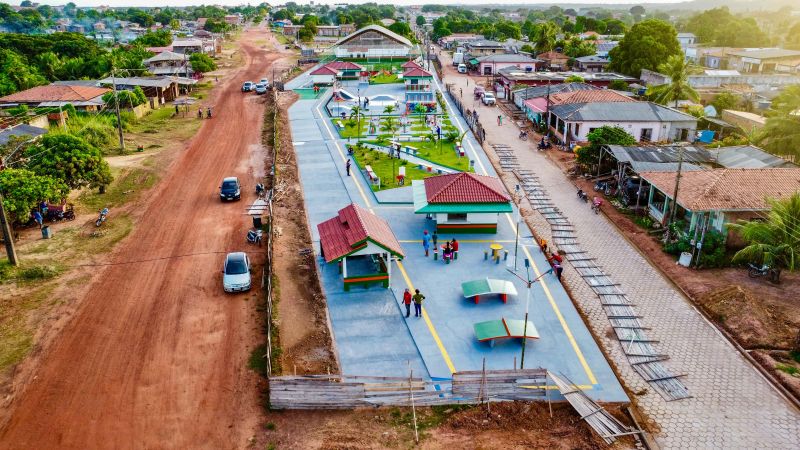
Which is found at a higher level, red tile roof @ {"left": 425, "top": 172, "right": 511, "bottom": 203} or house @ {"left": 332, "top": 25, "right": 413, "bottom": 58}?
house @ {"left": 332, "top": 25, "right": 413, "bottom": 58}

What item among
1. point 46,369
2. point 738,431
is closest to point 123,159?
point 46,369

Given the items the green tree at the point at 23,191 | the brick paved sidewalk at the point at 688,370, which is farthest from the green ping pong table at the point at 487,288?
the green tree at the point at 23,191

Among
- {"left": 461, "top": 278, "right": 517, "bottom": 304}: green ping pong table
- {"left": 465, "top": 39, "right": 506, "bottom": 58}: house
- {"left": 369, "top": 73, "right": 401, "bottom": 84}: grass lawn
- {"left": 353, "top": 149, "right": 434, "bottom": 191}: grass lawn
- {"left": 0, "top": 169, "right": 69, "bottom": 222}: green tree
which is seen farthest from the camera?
{"left": 465, "top": 39, "right": 506, "bottom": 58}: house

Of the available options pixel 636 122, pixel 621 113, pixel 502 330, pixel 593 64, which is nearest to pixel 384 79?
pixel 593 64

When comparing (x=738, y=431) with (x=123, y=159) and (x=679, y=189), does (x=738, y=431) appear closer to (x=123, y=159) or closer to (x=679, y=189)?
(x=679, y=189)


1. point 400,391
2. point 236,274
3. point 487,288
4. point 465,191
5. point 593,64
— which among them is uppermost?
point 593,64

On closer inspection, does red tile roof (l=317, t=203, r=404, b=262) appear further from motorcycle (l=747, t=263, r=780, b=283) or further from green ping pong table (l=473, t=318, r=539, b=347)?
motorcycle (l=747, t=263, r=780, b=283)

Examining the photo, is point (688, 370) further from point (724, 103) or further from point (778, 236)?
point (724, 103)

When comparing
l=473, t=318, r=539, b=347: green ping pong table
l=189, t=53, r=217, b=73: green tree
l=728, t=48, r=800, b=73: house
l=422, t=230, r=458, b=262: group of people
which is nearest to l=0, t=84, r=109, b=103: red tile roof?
l=189, t=53, r=217, b=73: green tree
